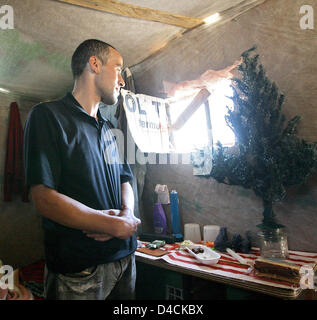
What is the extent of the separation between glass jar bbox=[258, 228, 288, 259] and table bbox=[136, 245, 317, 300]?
0.25ft

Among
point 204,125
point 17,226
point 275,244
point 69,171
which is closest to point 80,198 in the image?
point 69,171

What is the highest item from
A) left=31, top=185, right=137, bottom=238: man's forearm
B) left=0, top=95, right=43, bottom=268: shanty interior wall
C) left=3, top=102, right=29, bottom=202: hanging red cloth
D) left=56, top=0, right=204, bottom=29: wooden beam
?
left=56, top=0, right=204, bottom=29: wooden beam

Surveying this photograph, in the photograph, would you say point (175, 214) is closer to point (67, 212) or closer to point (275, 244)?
point (275, 244)

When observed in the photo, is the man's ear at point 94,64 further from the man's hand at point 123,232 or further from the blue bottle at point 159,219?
the blue bottle at point 159,219

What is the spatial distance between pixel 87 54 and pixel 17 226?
376cm

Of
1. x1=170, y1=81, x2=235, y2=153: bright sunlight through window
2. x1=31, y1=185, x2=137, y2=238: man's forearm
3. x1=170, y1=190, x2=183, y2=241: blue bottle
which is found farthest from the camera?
x1=170, y1=190, x2=183, y2=241: blue bottle

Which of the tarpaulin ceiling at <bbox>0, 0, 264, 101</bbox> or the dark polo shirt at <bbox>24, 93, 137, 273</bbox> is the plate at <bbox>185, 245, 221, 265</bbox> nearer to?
the dark polo shirt at <bbox>24, 93, 137, 273</bbox>

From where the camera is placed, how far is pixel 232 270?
5.26ft

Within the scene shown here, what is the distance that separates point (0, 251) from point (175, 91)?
3879mm

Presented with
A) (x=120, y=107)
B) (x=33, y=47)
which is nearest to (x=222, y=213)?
(x=120, y=107)

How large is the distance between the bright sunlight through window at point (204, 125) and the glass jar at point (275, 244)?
36.9 inches

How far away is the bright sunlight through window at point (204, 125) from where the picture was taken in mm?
2404

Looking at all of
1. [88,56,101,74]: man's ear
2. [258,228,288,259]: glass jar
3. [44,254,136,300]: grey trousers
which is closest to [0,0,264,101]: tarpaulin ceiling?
[88,56,101,74]: man's ear

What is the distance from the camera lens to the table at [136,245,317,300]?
4.32 ft
